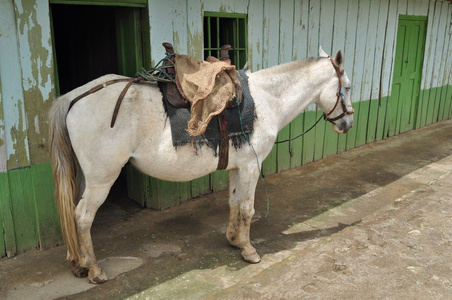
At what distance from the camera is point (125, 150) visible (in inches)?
118

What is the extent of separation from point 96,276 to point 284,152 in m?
3.67

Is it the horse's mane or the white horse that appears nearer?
the white horse

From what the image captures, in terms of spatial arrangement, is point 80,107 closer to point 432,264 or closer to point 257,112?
point 257,112

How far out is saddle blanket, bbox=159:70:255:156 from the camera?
3074mm

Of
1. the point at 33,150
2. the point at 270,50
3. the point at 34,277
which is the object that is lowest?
the point at 34,277

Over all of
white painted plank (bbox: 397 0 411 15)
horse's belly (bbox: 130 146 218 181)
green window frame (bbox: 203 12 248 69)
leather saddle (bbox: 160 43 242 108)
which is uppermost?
white painted plank (bbox: 397 0 411 15)

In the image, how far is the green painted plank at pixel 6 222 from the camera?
3.39 m

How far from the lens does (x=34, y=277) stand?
3.24m

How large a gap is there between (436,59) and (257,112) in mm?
7872

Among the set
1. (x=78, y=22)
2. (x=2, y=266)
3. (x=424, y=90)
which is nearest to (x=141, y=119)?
(x=2, y=266)

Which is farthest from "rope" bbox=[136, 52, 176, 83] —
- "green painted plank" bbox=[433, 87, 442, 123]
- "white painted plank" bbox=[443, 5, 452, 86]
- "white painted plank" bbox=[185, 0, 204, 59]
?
"white painted plank" bbox=[443, 5, 452, 86]

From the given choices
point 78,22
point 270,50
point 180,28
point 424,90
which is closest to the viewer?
point 180,28

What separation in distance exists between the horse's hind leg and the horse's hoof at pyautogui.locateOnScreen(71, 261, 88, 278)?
0.09 metres

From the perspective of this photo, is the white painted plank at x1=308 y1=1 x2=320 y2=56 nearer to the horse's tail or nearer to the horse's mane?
the horse's mane
